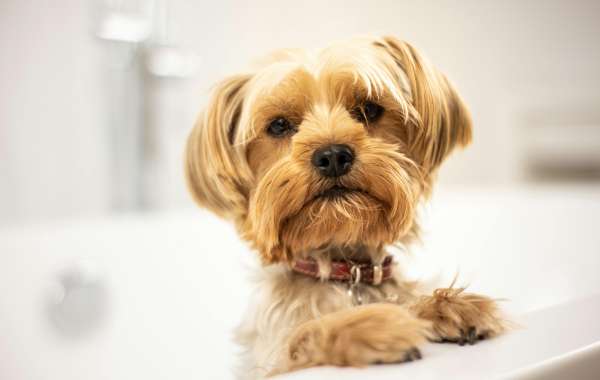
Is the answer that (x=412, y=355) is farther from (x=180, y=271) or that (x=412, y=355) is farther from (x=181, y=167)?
(x=181, y=167)

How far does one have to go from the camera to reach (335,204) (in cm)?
111

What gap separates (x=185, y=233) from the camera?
8.16ft

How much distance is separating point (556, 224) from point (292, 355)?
1656 mm

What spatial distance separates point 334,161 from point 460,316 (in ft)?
1.12

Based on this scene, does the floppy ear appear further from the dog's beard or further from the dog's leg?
the dog's leg

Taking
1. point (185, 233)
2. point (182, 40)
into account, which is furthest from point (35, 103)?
point (185, 233)

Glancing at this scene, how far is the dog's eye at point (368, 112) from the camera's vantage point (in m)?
1.24

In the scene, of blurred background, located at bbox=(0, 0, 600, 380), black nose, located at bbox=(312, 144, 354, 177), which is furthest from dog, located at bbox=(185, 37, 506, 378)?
blurred background, located at bbox=(0, 0, 600, 380)

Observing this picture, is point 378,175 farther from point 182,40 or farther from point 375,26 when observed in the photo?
point 182,40

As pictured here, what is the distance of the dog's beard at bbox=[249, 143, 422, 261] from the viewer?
3.66 ft

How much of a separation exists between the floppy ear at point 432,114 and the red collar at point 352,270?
0.23 metres

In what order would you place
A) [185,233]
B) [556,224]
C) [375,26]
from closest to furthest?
[556,224] → [185,233] → [375,26]

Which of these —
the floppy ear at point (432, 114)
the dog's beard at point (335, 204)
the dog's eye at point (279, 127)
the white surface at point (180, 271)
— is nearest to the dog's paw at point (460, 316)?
the dog's beard at point (335, 204)

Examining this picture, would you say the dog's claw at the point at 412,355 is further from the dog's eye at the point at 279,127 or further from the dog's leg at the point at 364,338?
the dog's eye at the point at 279,127
